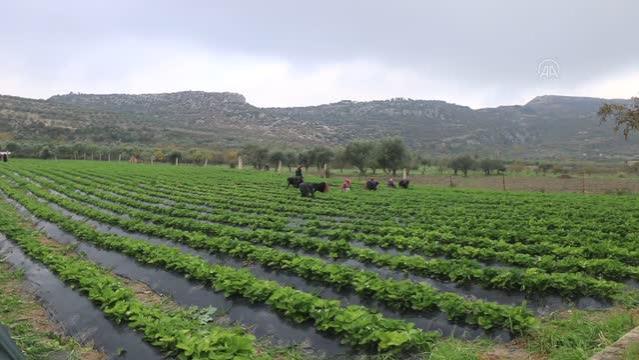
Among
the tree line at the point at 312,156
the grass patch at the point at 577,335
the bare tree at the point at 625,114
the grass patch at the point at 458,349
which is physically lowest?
the grass patch at the point at 458,349

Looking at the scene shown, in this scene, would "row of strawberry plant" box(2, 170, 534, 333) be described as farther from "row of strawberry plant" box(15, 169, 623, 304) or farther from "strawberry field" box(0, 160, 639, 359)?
"row of strawberry plant" box(15, 169, 623, 304)

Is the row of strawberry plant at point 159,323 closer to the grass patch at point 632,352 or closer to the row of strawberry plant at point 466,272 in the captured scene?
the grass patch at point 632,352

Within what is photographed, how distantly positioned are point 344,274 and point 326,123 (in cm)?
15056

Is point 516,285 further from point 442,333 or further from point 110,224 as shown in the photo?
point 110,224

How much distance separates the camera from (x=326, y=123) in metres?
158

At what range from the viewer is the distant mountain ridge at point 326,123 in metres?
114

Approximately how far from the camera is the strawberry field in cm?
685

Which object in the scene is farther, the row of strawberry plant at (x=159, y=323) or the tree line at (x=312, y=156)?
the tree line at (x=312, y=156)

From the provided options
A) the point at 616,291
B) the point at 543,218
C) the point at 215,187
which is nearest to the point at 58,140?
the point at 215,187

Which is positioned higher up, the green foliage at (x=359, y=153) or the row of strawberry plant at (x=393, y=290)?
the green foliage at (x=359, y=153)

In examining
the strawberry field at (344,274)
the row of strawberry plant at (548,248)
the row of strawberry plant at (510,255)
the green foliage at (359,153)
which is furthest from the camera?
the green foliage at (359,153)

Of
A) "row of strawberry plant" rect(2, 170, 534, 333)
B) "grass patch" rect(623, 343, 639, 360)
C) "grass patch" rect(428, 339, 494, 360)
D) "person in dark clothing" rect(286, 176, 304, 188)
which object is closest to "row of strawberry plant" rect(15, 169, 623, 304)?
"row of strawberry plant" rect(2, 170, 534, 333)

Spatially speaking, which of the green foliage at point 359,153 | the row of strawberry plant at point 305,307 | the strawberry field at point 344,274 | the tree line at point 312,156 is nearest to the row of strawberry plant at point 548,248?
the strawberry field at point 344,274

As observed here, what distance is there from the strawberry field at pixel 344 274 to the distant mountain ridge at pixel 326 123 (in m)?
99.5
